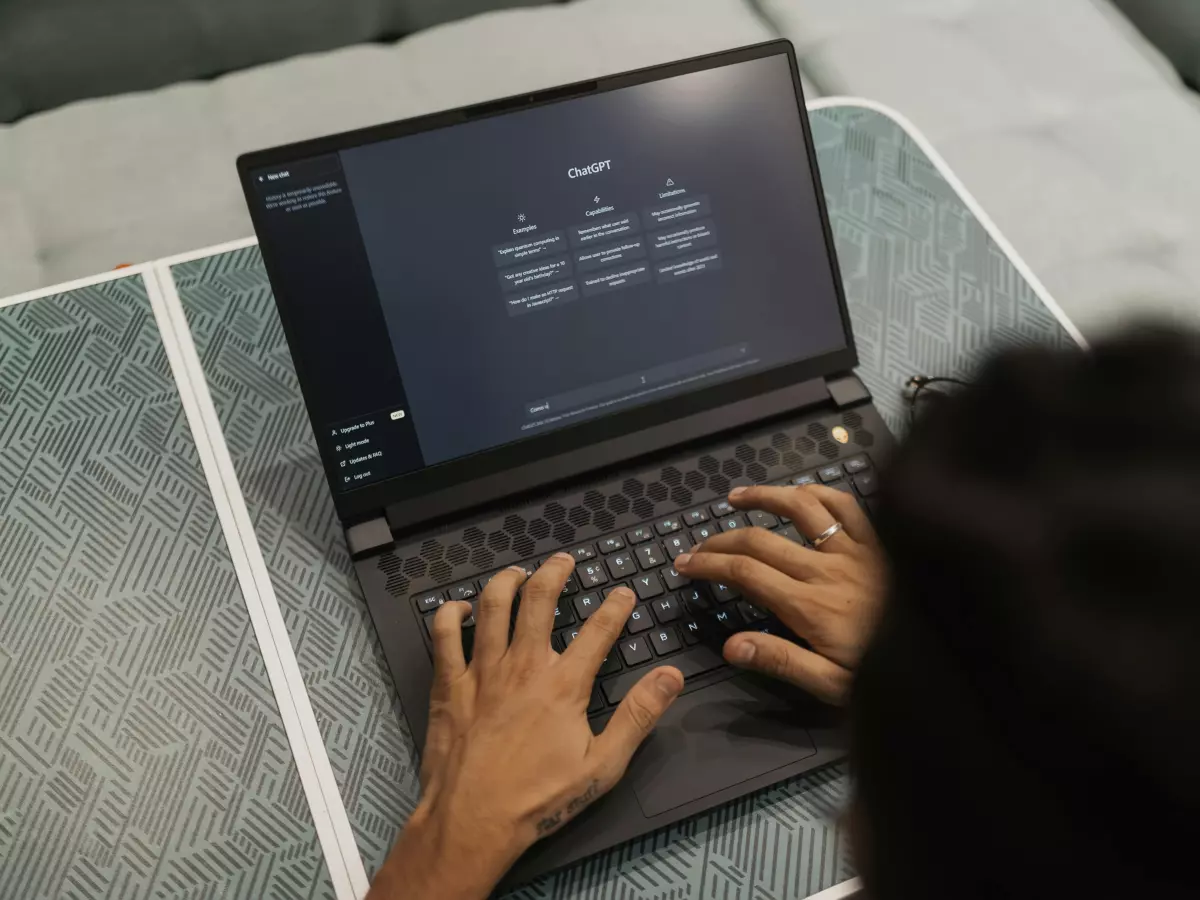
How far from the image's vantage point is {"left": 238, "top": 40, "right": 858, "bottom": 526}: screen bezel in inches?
29.7

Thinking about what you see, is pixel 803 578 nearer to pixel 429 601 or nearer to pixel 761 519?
pixel 761 519

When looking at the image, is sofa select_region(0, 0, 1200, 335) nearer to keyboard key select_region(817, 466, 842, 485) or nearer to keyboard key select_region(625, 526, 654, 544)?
keyboard key select_region(817, 466, 842, 485)

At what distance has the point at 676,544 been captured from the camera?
0.80 m

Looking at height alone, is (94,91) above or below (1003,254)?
above

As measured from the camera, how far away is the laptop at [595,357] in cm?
75

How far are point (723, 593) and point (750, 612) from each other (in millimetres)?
25

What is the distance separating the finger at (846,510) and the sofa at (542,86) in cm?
47

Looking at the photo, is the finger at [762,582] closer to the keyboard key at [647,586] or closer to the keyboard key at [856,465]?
the keyboard key at [647,586]

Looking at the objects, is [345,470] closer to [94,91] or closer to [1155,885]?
[1155,885]

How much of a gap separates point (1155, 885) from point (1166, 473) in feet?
0.40

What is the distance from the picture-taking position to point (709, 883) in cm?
69

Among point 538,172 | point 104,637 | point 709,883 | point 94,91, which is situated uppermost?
point 94,91

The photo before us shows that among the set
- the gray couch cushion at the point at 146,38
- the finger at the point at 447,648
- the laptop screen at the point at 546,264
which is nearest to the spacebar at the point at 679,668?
the finger at the point at 447,648

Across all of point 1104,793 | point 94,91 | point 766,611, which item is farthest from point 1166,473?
point 94,91
